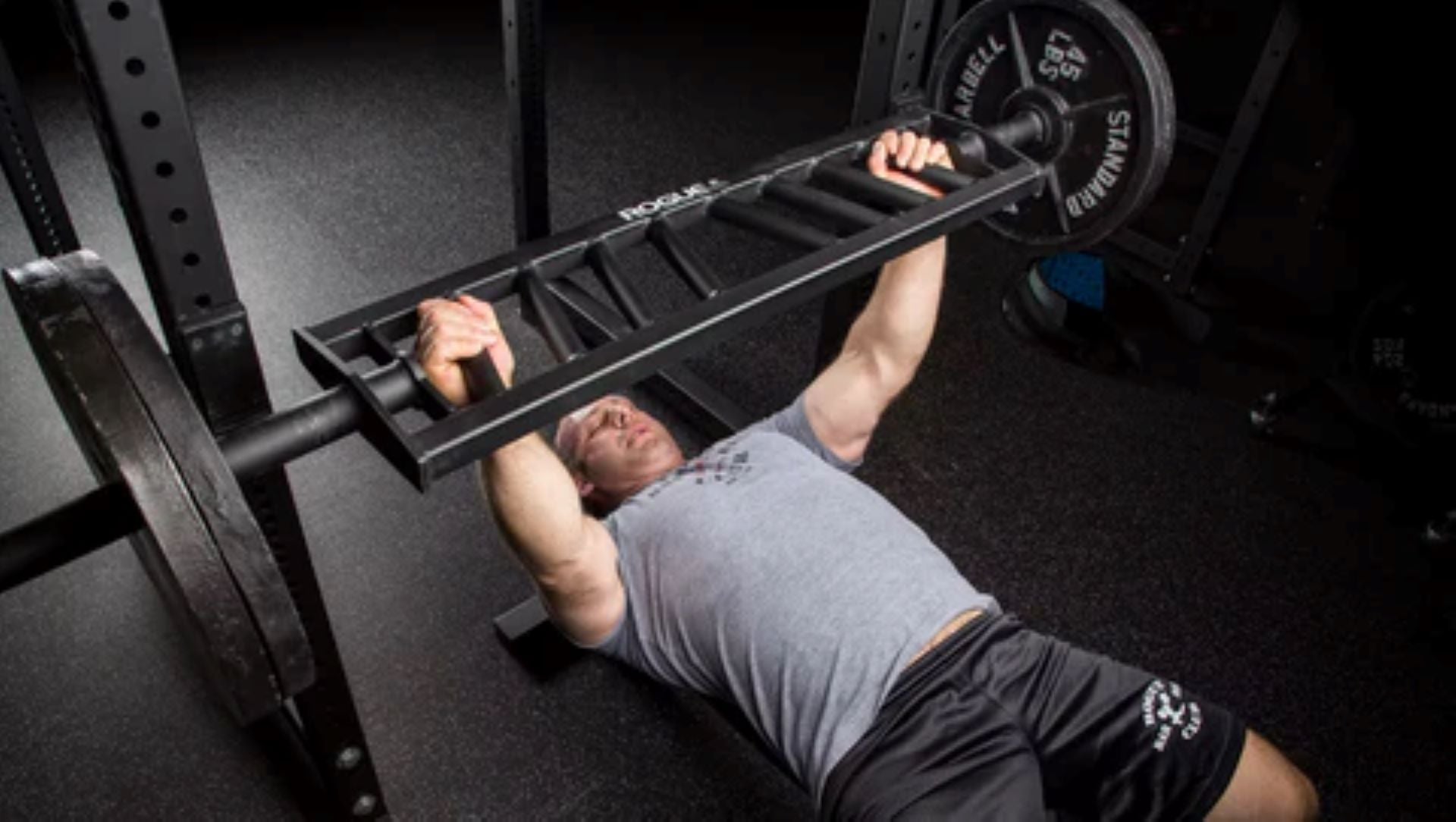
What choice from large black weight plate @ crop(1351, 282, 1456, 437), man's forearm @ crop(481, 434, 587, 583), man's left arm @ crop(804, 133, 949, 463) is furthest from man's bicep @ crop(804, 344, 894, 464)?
large black weight plate @ crop(1351, 282, 1456, 437)

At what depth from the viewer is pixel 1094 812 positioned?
137cm

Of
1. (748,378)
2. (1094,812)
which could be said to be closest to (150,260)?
(1094,812)

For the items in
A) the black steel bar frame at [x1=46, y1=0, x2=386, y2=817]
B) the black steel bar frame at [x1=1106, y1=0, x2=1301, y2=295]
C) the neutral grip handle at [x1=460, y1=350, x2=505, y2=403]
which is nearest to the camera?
the black steel bar frame at [x1=46, y1=0, x2=386, y2=817]

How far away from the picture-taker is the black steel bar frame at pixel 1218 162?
2291mm

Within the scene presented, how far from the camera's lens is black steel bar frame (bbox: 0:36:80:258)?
2.06m

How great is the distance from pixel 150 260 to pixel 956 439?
181 cm

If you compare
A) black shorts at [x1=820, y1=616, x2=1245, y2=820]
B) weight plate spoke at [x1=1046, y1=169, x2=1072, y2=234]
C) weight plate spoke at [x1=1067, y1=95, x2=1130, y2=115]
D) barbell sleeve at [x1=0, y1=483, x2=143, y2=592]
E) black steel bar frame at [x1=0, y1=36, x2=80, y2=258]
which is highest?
weight plate spoke at [x1=1067, y1=95, x2=1130, y2=115]

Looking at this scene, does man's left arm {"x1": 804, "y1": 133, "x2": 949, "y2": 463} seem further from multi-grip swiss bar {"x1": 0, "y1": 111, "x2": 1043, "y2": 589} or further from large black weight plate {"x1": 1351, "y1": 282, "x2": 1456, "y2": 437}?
large black weight plate {"x1": 1351, "y1": 282, "x2": 1456, "y2": 437}

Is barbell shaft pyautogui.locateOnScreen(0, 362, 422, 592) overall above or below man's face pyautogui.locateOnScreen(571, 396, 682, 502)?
above

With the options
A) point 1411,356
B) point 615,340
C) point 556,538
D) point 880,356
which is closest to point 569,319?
point 615,340

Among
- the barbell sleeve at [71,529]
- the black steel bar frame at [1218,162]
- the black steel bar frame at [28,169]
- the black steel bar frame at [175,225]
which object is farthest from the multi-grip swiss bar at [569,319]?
the black steel bar frame at [28,169]

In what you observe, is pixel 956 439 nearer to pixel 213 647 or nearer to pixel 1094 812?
pixel 1094 812

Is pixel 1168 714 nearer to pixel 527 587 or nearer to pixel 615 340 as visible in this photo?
pixel 615 340

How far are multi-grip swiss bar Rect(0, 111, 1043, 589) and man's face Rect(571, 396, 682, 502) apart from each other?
0.46m
